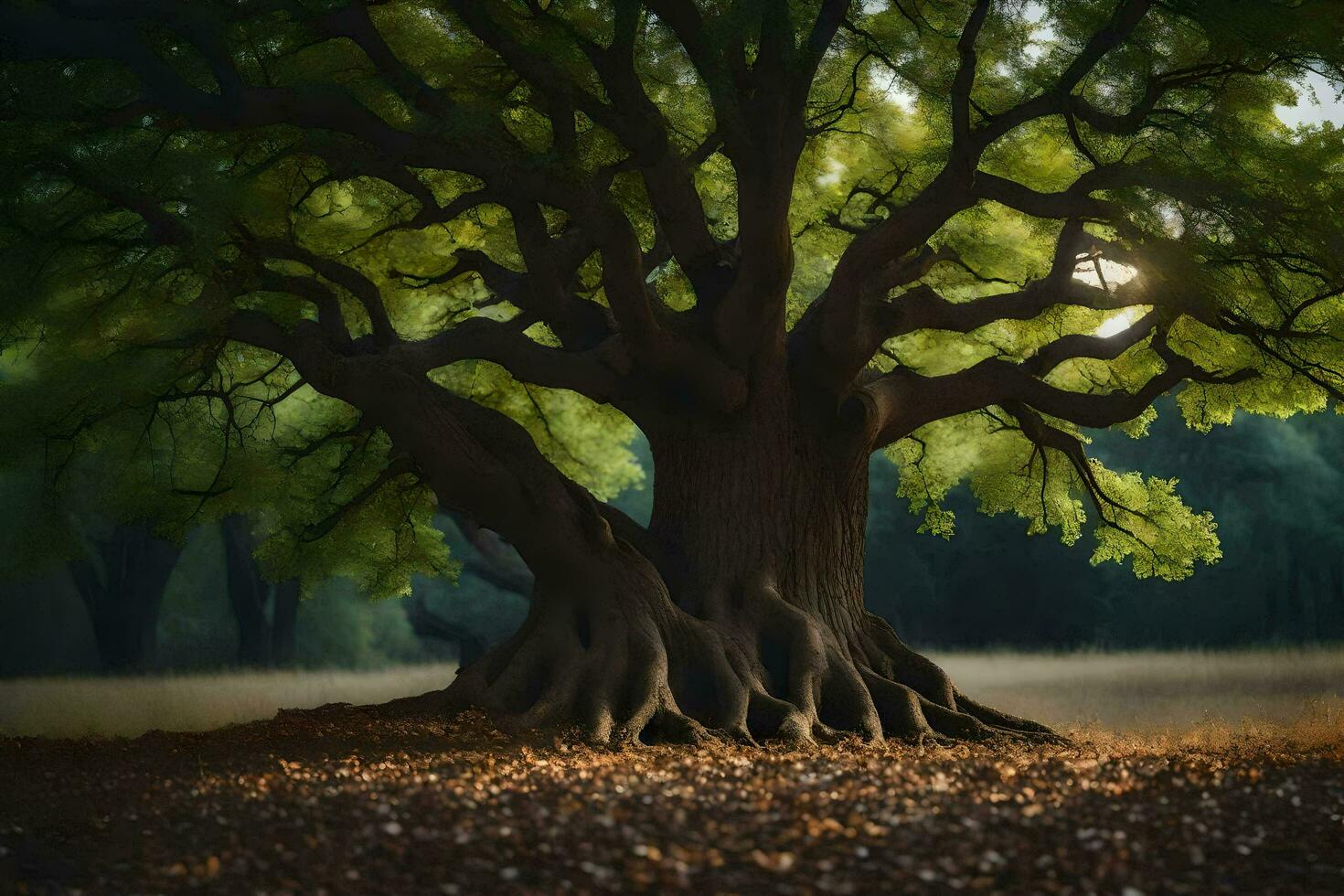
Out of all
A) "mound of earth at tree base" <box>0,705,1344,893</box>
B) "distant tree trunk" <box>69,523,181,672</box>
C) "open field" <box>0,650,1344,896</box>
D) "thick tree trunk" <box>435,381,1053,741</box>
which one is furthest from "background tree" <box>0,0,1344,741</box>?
"distant tree trunk" <box>69,523,181,672</box>

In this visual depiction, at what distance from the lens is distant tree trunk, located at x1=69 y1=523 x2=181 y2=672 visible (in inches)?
1021

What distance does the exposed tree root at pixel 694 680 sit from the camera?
11117 millimetres

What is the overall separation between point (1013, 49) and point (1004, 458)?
670 cm

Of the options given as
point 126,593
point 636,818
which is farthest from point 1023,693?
point 126,593

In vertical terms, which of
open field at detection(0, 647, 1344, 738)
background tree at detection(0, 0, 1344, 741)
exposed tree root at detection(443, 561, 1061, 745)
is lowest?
open field at detection(0, 647, 1344, 738)

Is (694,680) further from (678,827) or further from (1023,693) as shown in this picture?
(1023,693)

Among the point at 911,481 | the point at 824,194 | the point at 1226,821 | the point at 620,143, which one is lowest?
the point at 1226,821

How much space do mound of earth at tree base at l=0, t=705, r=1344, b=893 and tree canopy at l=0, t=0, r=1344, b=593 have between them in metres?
4.03

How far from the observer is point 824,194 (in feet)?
53.1

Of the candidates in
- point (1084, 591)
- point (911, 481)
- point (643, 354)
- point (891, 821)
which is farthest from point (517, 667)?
point (1084, 591)

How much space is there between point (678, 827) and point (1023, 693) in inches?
591

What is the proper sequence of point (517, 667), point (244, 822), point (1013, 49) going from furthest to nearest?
point (1013, 49), point (517, 667), point (244, 822)

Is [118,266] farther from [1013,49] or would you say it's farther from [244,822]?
[1013,49]

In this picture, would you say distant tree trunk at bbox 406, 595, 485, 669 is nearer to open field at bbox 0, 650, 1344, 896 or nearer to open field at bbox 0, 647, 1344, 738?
open field at bbox 0, 647, 1344, 738
